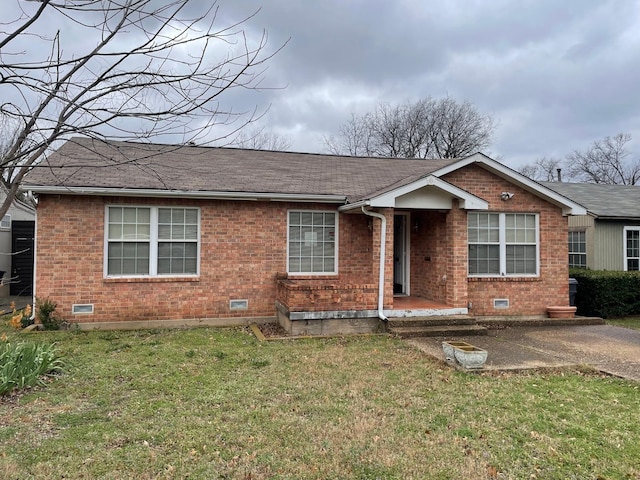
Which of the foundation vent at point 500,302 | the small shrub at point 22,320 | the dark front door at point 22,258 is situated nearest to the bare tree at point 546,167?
the foundation vent at point 500,302

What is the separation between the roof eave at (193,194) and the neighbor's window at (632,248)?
407 inches

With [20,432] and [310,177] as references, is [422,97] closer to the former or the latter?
[310,177]

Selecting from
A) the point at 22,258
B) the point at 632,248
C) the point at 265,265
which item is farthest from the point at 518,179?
the point at 22,258

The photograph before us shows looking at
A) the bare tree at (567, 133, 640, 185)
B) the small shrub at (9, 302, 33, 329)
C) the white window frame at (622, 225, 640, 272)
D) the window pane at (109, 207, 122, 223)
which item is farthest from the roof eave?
the bare tree at (567, 133, 640, 185)

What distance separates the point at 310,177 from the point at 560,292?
6.91 m

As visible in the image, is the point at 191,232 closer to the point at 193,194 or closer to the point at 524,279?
the point at 193,194

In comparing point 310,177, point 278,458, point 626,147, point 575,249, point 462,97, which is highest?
point 462,97

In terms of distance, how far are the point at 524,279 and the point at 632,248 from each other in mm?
6509

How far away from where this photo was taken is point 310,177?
1151 centimetres

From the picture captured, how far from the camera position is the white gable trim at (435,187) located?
9.08 meters

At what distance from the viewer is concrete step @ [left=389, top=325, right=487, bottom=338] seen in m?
8.70

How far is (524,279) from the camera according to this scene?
10.7 meters

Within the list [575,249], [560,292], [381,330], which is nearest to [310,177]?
[381,330]

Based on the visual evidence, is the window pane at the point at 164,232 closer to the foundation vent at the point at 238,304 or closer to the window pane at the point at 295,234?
the foundation vent at the point at 238,304
